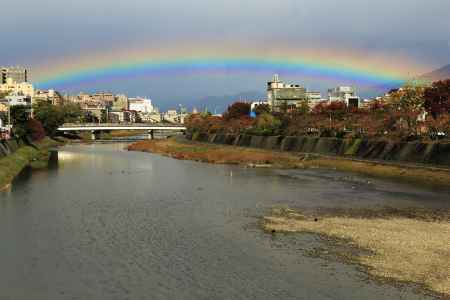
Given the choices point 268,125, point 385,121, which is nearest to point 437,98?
point 385,121

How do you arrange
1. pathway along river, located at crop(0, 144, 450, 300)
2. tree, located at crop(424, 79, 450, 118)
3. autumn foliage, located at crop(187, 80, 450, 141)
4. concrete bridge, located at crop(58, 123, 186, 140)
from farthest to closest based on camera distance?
1. concrete bridge, located at crop(58, 123, 186, 140)
2. tree, located at crop(424, 79, 450, 118)
3. autumn foliage, located at crop(187, 80, 450, 141)
4. pathway along river, located at crop(0, 144, 450, 300)

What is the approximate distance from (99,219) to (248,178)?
2344 cm

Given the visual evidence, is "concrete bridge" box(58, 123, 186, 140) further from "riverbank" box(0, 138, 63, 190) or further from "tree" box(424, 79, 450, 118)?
"tree" box(424, 79, 450, 118)

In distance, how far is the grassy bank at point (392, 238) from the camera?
746 inches

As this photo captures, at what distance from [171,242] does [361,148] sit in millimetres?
45529

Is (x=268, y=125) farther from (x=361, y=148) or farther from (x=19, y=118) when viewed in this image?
(x=19, y=118)

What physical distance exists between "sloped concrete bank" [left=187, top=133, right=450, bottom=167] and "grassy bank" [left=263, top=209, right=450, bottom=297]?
72.9ft

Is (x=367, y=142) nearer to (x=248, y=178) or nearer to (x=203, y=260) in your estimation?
(x=248, y=178)

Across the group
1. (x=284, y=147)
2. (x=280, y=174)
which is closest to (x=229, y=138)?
(x=284, y=147)

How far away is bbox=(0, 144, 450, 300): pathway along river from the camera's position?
1762cm

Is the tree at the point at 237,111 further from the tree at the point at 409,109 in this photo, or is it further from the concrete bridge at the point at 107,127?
the tree at the point at 409,109

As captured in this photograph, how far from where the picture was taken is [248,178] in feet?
167

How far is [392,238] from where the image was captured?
24.2 m

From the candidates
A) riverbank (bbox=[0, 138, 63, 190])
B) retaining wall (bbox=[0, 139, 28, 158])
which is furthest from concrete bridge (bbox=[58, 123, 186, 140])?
retaining wall (bbox=[0, 139, 28, 158])
